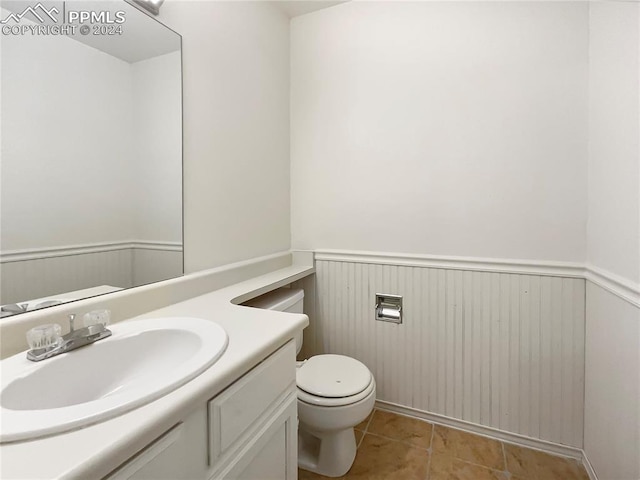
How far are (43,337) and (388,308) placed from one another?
156 cm

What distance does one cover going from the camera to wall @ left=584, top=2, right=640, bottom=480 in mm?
1043

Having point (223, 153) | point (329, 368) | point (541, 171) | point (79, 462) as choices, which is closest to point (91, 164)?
point (223, 153)

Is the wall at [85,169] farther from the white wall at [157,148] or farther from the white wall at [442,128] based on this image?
the white wall at [442,128]

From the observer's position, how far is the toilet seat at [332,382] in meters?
1.33

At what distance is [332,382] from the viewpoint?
1.42 metres

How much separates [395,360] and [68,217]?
171 cm

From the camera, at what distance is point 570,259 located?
4.86ft

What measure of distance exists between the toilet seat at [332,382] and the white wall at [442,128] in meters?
0.71

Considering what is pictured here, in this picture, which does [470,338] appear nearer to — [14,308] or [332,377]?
[332,377]

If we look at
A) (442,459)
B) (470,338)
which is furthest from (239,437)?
(470,338)

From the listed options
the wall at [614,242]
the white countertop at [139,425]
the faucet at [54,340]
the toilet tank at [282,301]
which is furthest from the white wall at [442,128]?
the faucet at [54,340]

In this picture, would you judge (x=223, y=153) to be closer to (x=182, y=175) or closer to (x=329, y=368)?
(x=182, y=175)

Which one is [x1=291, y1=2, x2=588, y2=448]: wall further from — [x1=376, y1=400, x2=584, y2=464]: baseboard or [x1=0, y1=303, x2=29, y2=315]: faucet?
[x1=0, y1=303, x2=29, y2=315]: faucet

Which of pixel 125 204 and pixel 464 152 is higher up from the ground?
pixel 464 152
